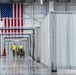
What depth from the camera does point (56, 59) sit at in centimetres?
1458

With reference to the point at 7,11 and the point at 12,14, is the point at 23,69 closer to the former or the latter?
the point at 12,14

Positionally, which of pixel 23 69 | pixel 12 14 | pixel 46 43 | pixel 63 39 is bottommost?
pixel 23 69

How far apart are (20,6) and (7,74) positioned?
21.3m

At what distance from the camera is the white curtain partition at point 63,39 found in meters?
14.6

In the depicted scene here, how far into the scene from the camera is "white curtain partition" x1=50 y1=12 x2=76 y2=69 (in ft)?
47.8

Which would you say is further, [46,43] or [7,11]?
[7,11]

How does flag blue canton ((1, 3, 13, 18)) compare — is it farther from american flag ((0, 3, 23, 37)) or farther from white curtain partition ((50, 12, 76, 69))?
white curtain partition ((50, 12, 76, 69))

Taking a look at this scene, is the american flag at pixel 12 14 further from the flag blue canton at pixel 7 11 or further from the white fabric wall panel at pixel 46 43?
the white fabric wall panel at pixel 46 43

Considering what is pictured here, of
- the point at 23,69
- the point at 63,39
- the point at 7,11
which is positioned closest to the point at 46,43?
the point at 23,69

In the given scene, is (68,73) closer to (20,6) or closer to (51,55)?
(51,55)

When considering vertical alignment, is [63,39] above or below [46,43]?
above

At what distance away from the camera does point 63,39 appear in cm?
1468

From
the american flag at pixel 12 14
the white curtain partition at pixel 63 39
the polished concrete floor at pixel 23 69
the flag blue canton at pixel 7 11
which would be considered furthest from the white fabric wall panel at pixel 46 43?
the flag blue canton at pixel 7 11

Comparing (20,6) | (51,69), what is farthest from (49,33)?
(20,6)
